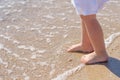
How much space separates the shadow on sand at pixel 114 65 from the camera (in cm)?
313

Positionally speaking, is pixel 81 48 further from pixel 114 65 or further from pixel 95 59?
pixel 114 65

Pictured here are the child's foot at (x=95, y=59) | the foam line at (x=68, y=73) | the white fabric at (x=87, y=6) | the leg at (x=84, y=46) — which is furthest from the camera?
the leg at (x=84, y=46)

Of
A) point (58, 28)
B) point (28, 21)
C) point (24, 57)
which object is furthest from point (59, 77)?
point (28, 21)

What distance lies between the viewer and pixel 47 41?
3809mm

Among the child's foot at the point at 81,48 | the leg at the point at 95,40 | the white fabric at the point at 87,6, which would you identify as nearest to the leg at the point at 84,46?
the child's foot at the point at 81,48

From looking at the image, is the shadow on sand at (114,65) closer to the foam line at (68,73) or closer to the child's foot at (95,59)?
the child's foot at (95,59)

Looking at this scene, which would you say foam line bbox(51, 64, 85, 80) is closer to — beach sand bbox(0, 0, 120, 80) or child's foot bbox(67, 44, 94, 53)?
beach sand bbox(0, 0, 120, 80)

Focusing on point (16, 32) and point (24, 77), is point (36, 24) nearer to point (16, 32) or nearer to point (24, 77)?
point (16, 32)

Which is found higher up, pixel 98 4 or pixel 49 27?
pixel 98 4

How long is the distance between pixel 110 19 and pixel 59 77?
1.50m

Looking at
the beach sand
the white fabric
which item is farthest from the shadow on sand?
the white fabric

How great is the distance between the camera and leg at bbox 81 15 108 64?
10.2 feet

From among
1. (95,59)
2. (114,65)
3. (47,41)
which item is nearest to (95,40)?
(95,59)

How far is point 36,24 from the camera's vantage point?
14.0ft
